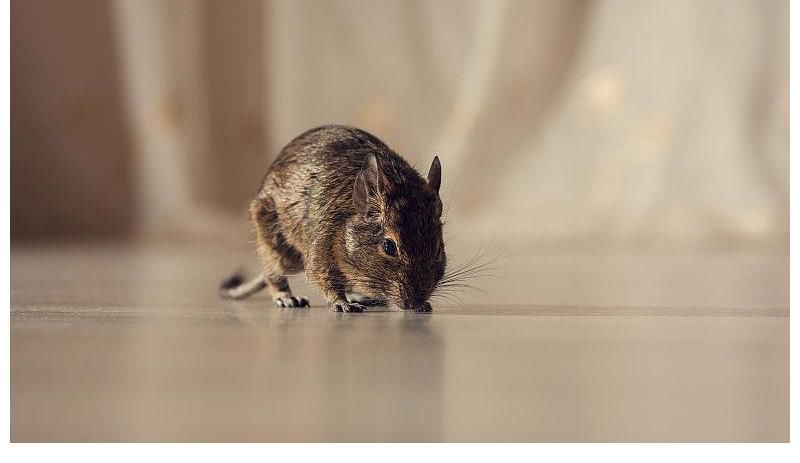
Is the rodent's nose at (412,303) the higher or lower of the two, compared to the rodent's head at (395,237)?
lower

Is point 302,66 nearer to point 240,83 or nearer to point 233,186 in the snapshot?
point 240,83

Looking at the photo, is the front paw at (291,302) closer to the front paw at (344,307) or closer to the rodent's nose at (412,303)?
the front paw at (344,307)

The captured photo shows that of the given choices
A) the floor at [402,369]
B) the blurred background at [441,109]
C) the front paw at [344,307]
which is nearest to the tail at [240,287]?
the floor at [402,369]

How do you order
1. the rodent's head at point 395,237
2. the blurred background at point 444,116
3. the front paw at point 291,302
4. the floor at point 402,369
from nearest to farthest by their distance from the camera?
1. the floor at point 402,369
2. the rodent's head at point 395,237
3. the front paw at point 291,302
4. the blurred background at point 444,116

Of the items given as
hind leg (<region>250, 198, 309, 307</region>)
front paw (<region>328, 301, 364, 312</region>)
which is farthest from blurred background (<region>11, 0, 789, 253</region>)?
front paw (<region>328, 301, 364, 312</region>)

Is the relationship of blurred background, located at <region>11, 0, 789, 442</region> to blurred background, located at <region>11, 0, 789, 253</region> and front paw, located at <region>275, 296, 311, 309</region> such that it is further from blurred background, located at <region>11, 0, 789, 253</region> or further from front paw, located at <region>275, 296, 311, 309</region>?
front paw, located at <region>275, 296, 311, 309</region>

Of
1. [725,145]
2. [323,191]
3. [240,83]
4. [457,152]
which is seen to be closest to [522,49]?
[457,152]

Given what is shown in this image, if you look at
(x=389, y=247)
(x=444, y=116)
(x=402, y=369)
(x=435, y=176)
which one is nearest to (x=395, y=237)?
(x=389, y=247)

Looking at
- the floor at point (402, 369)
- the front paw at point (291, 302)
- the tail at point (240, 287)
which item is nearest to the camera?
the floor at point (402, 369)
